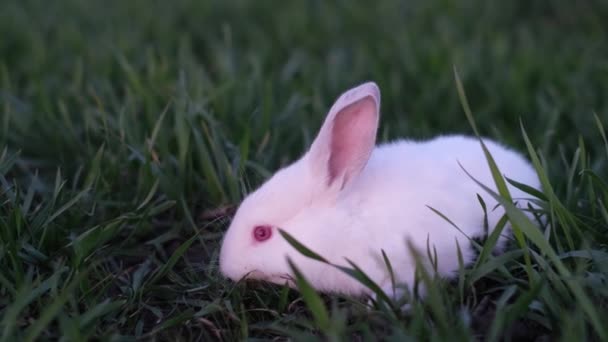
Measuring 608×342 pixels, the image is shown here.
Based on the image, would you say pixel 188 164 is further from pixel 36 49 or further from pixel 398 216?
pixel 36 49

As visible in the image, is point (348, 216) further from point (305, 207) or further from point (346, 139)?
point (346, 139)

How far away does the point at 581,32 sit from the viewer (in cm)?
588

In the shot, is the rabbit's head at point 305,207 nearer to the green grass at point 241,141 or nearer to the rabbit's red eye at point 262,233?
the rabbit's red eye at point 262,233

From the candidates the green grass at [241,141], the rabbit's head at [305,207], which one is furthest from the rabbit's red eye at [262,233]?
the green grass at [241,141]

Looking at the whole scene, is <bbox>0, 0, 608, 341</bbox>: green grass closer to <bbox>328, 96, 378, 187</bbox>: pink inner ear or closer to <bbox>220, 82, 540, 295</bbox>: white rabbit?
<bbox>220, 82, 540, 295</bbox>: white rabbit

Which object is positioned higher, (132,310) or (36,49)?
(36,49)

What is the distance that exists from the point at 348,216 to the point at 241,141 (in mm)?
999

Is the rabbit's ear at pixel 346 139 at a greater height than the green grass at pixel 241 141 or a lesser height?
greater

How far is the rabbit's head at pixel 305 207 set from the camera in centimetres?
258

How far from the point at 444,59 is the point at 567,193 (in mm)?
2061

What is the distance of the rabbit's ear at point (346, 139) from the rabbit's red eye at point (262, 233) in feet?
0.86

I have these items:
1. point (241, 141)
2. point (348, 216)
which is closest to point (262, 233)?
point (348, 216)

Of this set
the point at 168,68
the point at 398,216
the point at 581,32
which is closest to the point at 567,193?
the point at 398,216

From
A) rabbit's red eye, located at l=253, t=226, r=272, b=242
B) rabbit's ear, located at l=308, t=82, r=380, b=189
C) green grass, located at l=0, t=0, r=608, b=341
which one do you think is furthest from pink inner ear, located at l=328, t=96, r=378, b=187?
green grass, located at l=0, t=0, r=608, b=341
